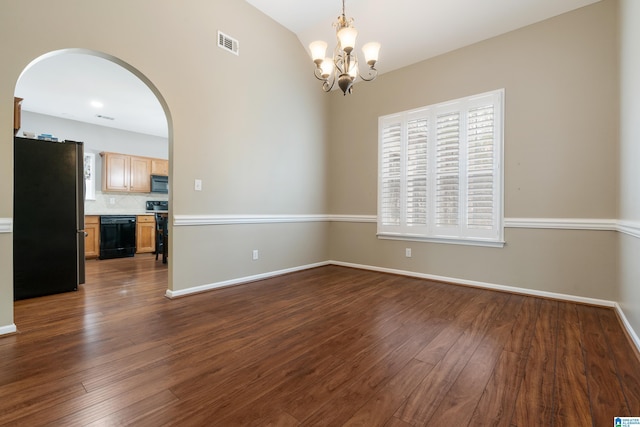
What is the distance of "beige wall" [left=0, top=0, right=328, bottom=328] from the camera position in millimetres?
2271

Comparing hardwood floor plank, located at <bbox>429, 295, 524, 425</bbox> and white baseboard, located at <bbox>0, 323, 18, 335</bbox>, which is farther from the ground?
white baseboard, located at <bbox>0, 323, 18, 335</bbox>

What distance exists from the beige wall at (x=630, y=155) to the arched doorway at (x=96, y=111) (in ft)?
13.4

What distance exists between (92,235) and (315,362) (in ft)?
20.1

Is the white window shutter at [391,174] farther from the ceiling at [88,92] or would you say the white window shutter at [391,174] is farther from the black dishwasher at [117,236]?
the black dishwasher at [117,236]

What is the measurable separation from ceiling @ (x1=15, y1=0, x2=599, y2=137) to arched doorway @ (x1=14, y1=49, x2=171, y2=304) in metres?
0.02

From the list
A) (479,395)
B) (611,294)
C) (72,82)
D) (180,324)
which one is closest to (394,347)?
(479,395)

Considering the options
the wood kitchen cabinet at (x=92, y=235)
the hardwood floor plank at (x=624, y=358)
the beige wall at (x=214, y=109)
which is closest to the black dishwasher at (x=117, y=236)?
the wood kitchen cabinet at (x=92, y=235)

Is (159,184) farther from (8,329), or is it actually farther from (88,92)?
(8,329)

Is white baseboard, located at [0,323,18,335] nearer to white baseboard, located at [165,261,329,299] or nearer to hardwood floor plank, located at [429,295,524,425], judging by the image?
white baseboard, located at [165,261,329,299]

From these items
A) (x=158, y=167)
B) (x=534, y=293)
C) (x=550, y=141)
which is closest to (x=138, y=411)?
(x=534, y=293)

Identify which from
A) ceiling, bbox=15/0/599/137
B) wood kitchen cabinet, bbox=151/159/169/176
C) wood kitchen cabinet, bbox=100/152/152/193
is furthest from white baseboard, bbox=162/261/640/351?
wood kitchen cabinet, bbox=151/159/169/176

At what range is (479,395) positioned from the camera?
1.51 m

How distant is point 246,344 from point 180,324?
2.41 feet

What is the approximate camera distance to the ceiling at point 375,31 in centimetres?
327
